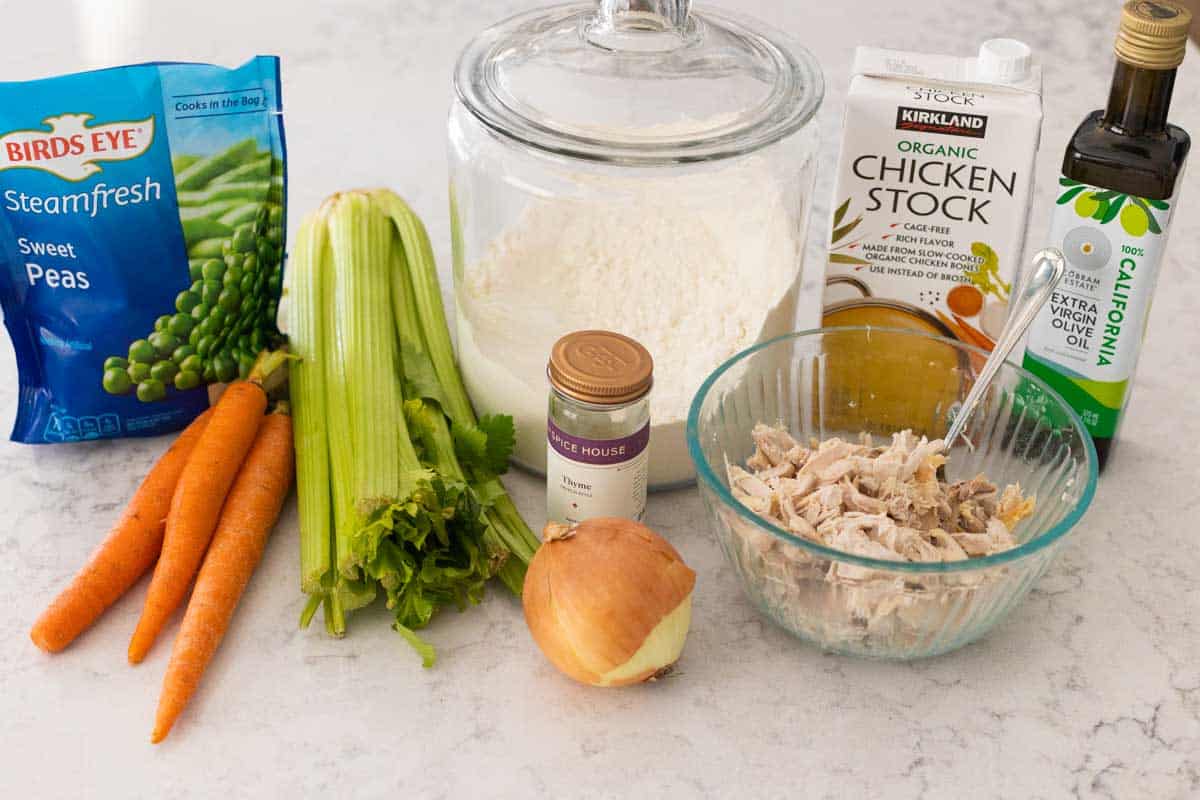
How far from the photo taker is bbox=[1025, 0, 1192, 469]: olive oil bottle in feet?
3.72

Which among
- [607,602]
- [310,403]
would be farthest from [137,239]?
[607,602]

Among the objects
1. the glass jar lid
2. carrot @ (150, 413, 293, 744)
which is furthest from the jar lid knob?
carrot @ (150, 413, 293, 744)

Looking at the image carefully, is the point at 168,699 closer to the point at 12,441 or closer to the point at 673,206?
the point at 12,441

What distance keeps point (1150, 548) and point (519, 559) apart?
0.59 meters

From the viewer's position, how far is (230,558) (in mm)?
1187

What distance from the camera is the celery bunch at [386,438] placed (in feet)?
3.74

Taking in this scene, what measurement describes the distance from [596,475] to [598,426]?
45 mm

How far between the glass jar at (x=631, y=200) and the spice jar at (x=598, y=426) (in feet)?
0.34

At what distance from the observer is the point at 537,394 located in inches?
50.2

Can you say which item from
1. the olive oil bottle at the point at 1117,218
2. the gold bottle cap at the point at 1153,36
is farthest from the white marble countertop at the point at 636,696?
the gold bottle cap at the point at 1153,36

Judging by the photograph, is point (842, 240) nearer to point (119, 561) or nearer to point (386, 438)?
point (386, 438)

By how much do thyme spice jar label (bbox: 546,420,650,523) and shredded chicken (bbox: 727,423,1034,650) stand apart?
0.09 meters

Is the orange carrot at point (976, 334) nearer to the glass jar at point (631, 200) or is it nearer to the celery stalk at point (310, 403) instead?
the glass jar at point (631, 200)

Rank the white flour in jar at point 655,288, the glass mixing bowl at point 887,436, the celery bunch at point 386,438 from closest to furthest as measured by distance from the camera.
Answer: the glass mixing bowl at point 887,436
the celery bunch at point 386,438
the white flour in jar at point 655,288
